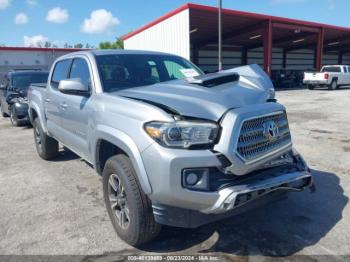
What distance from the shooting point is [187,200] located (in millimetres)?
2443

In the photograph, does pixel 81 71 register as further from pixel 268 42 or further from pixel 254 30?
pixel 254 30

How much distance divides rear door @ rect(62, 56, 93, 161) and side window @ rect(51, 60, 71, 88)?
0.30 m

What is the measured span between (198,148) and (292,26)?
86.8 ft

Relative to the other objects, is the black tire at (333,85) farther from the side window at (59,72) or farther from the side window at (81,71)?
the side window at (81,71)

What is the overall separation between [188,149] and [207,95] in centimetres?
61

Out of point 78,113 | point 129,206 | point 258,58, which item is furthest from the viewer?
point 258,58

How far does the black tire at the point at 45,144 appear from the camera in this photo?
585cm

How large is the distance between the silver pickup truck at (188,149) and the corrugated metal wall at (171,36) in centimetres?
1740

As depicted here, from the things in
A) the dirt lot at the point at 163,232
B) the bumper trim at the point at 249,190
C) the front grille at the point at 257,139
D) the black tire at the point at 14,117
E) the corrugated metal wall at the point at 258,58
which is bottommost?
the dirt lot at the point at 163,232

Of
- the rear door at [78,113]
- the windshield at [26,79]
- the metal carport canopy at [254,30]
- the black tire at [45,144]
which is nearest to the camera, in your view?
the rear door at [78,113]

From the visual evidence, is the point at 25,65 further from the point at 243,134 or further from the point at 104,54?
the point at 243,134

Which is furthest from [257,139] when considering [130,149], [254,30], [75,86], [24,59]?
[24,59]

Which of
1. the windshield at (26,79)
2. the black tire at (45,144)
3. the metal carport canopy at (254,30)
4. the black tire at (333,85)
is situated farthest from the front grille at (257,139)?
the black tire at (333,85)

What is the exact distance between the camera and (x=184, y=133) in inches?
98.0
